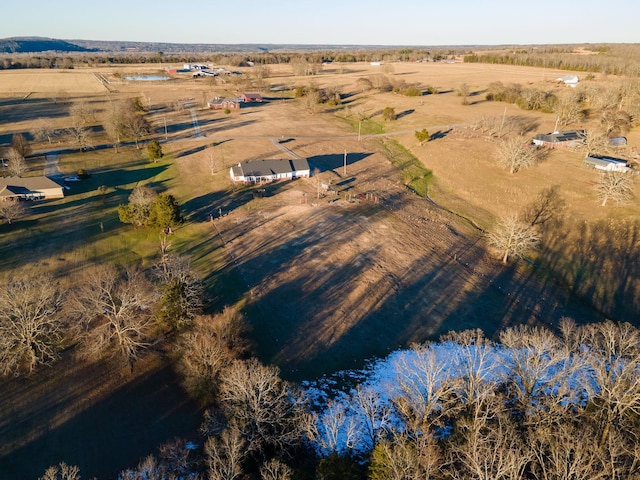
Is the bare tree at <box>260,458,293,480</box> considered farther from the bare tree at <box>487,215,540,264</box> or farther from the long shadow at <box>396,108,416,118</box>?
the long shadow at <box>396,108,416,118</box>

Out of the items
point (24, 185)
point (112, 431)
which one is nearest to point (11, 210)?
point (24, 185)

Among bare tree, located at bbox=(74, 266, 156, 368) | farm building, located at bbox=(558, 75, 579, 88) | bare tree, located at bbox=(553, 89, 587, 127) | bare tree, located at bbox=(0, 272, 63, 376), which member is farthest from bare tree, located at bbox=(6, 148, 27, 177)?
farm building, located at bbox=(558, 75, 579, 88)

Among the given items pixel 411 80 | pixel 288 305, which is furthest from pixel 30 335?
pixel 411 80

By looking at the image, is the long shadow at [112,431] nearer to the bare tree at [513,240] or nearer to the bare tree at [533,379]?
the bare tree at [533,379]

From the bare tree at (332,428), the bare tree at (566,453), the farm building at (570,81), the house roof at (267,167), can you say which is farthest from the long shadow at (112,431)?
the farm building at (570,81)

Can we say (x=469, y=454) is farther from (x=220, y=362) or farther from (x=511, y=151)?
(x=511, y=151)

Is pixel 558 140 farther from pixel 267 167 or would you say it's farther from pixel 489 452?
pixel 489 452
